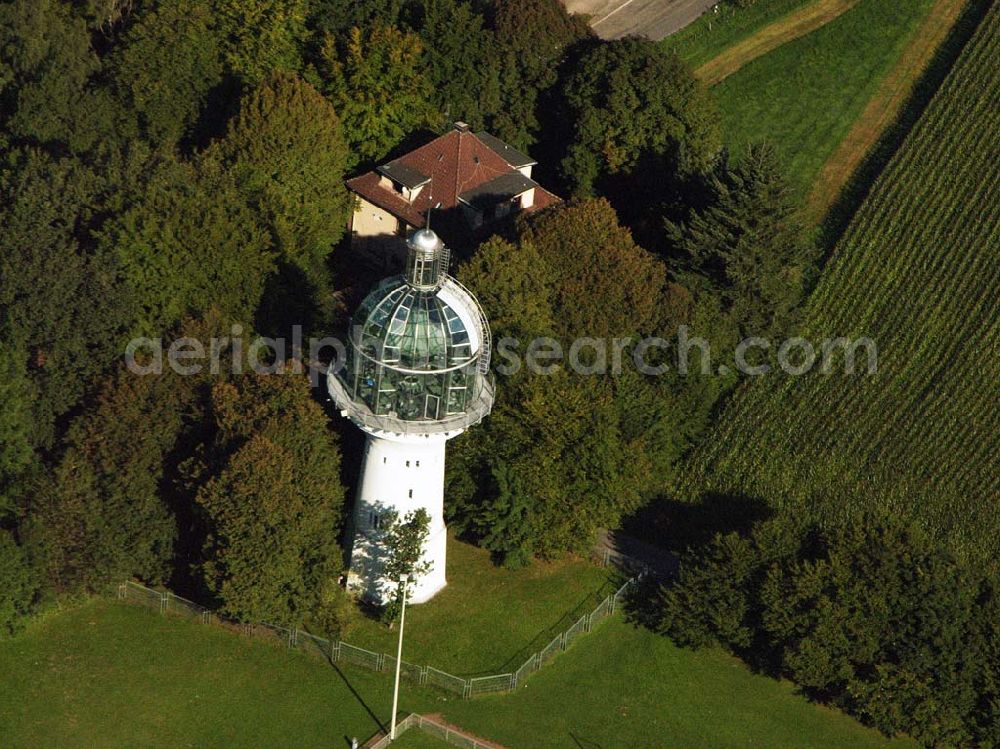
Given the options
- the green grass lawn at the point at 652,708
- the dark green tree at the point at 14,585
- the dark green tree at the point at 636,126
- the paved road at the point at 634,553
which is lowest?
the green grass lawn at the point at 652,708

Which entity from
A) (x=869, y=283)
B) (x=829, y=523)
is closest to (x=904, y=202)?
(x=869, y=283)

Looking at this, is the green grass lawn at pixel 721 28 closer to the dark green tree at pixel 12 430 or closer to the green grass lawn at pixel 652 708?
the green grass lawn at pixel 652 708

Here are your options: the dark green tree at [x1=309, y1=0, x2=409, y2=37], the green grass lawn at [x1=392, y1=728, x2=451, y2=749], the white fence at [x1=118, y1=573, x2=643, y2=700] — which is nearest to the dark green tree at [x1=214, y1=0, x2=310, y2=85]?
the dark green tree at [x1=309, y1=0, x2=409, y2=37]

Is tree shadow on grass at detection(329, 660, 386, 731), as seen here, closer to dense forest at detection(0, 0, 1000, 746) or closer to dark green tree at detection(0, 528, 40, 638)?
dense forest at detection(0, 0, 1000, 746)

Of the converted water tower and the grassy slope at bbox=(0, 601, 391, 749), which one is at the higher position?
the converted water tower

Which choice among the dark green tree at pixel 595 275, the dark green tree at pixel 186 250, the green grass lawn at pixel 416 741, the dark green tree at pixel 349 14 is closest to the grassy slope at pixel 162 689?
the green grass lawn at pixel 416 741

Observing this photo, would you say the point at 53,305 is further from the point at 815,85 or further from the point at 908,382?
the point at 815,85
